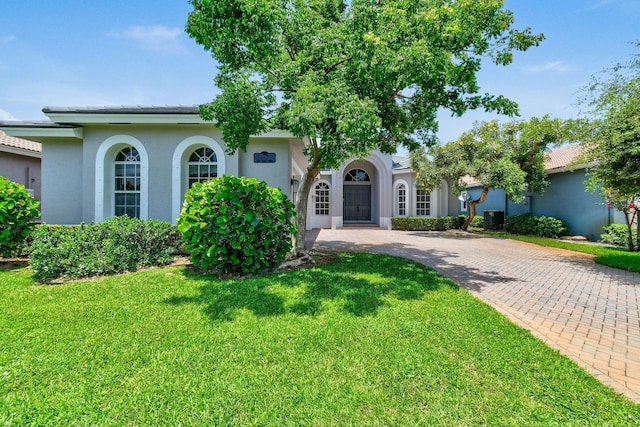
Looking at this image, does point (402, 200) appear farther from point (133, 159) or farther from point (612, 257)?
point (133, 159)

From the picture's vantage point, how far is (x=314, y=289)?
17.0ft

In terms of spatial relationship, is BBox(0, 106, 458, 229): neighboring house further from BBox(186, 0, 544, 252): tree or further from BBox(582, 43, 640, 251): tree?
BBox(582, 43, 640, 251): tree

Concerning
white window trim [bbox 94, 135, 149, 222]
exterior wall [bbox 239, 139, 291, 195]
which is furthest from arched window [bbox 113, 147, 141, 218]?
exterior wall [bbox 239, 139, 291, 195]

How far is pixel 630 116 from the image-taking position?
7234 mm

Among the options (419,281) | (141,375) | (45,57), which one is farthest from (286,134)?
(141,375)

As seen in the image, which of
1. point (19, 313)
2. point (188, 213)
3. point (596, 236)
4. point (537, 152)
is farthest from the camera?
point (537, 152)

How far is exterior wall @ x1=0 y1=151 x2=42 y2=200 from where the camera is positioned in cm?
1279

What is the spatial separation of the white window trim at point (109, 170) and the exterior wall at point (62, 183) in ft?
3.29

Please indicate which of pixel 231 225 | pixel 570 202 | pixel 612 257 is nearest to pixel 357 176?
pixel 570 202

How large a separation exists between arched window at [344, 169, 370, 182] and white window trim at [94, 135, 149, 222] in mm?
14767

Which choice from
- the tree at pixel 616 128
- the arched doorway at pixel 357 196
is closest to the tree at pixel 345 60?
the tree at pixel 616 128

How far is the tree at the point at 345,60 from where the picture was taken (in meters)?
5.04

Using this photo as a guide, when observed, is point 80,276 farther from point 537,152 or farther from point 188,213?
point 537,152

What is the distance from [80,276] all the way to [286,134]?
6258mm
